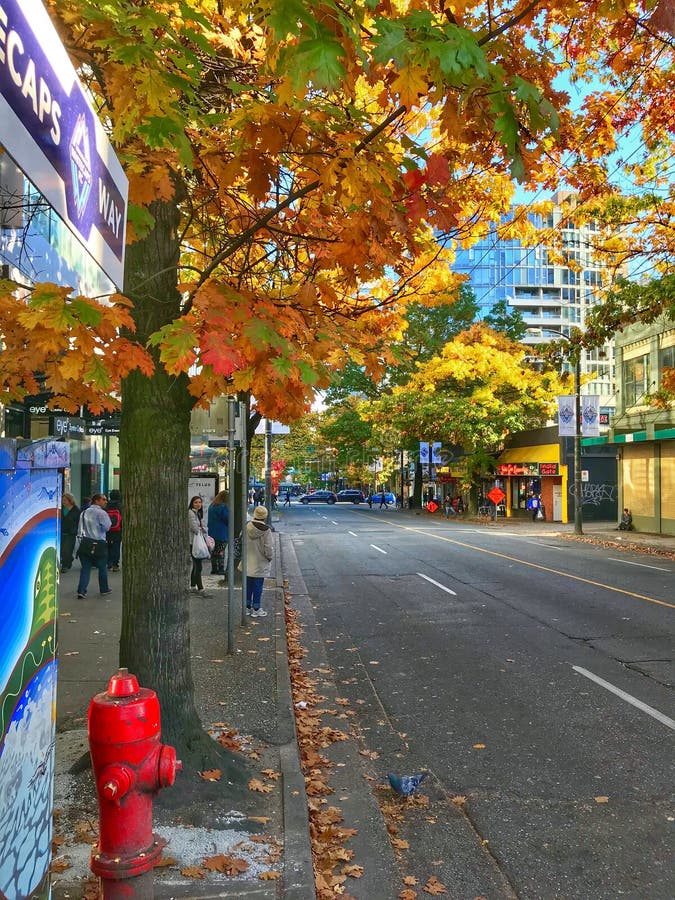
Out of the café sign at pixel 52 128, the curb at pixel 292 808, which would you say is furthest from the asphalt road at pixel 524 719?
the café sign at pixel 52 128

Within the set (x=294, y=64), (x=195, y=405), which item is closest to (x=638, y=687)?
(x=195, y=405)

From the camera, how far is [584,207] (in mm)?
14148

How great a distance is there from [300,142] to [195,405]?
1.80 meters

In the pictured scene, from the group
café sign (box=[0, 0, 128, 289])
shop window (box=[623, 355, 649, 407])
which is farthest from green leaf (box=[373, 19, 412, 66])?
shop window (box=[623, 355, 649, 407])

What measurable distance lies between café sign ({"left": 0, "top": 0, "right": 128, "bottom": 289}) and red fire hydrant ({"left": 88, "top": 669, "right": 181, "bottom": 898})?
1706 millimetres

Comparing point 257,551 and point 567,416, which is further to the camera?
point 567,416

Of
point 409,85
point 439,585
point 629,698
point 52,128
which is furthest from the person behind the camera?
point 439,585

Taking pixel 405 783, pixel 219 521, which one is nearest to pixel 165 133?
pixel 405 783

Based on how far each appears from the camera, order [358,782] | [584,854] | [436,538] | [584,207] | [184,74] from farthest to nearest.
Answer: [436,538] → [584,207] → [358,782] → [184,74] → [584,854]

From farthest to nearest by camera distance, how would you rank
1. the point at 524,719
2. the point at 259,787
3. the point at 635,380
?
the point at 635,380
the point at 524,719
the point at 259,787

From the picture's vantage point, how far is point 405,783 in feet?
16.6

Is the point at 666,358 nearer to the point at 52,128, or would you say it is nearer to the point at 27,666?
the point at 27,666

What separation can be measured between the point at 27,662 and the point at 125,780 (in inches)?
29.3

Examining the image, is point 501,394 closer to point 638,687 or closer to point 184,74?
point 638,687
